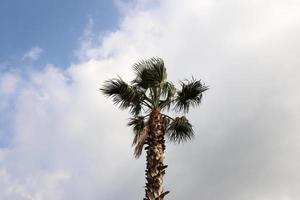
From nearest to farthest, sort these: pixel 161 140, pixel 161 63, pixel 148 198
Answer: pixel 148 198 → pixel 161 140 → pixel 161 63

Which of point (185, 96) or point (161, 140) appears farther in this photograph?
point (185, 96)

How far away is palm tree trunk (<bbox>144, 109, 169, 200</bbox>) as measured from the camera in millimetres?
18266

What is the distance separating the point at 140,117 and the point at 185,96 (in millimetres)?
2192

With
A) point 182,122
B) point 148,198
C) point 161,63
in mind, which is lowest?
point 148,198

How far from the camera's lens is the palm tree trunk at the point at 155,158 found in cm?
1827

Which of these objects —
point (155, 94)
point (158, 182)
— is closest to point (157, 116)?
point (155, 94)

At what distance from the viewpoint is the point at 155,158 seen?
19094 millimetres

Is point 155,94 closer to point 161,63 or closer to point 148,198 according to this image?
point 161,63

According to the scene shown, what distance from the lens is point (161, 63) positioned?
21.3 metres

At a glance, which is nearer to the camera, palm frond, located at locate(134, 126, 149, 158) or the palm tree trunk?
the palm tree trunk

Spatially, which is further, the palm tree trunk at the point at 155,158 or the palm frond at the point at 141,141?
the palm frond at the point at 141,141

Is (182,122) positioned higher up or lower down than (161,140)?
higher up

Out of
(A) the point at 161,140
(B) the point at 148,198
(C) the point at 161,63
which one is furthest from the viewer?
(C) the point at 161,63

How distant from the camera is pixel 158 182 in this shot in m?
18.4
